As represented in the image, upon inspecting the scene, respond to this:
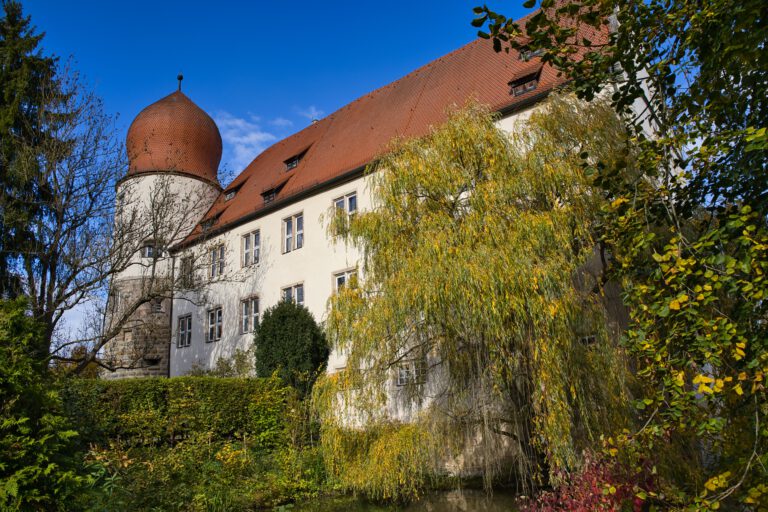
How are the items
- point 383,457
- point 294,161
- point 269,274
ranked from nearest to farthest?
1. point 383,457
2. point 269,274
3. point 294,161

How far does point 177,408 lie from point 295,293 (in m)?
5.95

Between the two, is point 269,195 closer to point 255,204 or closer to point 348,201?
point 255,204

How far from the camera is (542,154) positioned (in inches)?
355

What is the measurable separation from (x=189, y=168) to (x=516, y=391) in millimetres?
18294

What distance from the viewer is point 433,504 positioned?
9.92m

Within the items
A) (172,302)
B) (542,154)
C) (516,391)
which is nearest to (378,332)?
(516,391)

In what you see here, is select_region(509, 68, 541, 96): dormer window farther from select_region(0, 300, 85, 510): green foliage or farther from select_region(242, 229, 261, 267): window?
select_region(0, 300, 85, 510): green foliage

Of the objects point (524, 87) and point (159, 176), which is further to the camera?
point (159, 176)

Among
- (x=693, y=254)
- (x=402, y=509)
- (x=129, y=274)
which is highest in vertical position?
(x=129, y=274)

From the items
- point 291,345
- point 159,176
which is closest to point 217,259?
point 159,176

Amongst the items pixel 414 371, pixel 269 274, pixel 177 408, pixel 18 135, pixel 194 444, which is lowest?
pixel 194 444

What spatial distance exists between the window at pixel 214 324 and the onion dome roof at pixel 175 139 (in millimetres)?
5933

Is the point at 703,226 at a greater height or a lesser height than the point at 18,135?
lesser

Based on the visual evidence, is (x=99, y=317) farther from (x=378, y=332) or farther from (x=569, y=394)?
(x=569, y=394)
